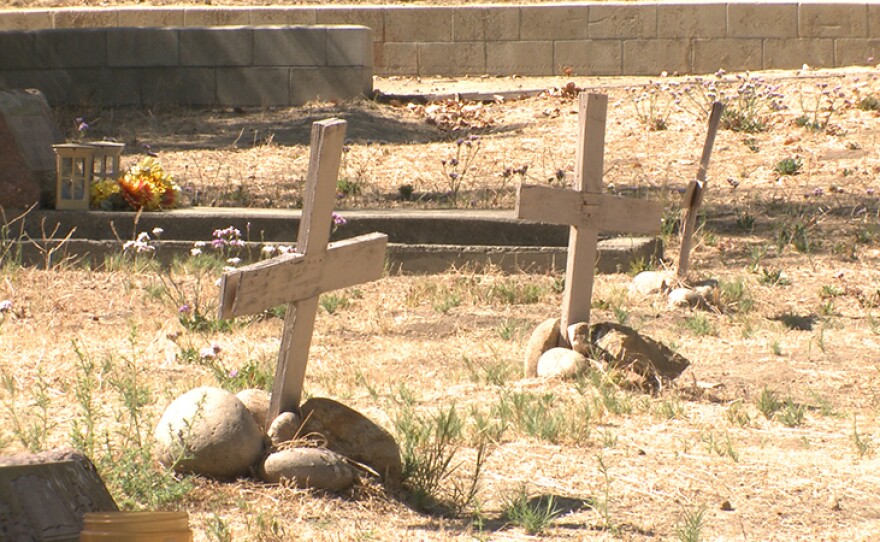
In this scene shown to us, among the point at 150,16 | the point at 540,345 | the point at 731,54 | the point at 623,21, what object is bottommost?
the point at 540,345

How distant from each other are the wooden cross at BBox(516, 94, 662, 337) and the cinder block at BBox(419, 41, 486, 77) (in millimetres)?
10795

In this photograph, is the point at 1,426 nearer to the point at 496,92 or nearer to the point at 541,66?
the point at 496,92

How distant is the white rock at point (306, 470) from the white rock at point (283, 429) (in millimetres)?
135

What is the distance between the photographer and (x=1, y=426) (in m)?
4.67

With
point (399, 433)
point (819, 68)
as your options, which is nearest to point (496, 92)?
point (819, 68)

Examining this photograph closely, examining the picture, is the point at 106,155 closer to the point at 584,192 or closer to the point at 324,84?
the point at 584,192

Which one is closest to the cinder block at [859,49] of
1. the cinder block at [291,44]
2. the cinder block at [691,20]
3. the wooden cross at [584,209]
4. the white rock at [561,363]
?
the cinder block at [691,20]

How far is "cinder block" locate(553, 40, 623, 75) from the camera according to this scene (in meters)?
16.5

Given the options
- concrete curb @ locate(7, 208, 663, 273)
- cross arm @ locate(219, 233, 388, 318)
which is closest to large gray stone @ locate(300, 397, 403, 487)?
cross arm @ locate(219, 233, 388, 318)

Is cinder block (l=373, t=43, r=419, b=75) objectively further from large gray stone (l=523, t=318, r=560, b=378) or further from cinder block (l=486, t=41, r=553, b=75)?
large gray stone (l=523, t=318, r=560, b=378)

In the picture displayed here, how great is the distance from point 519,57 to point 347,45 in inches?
114

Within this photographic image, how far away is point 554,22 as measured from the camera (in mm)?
16531

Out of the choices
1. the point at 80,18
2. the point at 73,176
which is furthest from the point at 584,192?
the point at 80,18

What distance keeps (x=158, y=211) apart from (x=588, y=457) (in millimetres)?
4895
